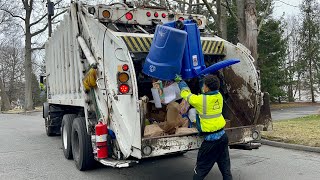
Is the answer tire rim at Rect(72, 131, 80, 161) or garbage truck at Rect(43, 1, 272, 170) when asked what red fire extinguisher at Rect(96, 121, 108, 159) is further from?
tire rim at Rect(72, 131, 80, 161)

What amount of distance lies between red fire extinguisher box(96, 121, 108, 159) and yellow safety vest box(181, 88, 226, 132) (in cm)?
126

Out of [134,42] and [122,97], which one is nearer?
[122,97]

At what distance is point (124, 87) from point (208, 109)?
105 centimetres

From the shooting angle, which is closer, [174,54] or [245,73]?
[174,54]

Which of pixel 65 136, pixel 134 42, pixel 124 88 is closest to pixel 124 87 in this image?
pixel 124 88

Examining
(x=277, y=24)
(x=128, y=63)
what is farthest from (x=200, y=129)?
(x=277, y=24)

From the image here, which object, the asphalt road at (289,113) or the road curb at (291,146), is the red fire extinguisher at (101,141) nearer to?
the road curb at (291,146)

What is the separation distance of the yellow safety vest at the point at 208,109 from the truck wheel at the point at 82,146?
2095 mm

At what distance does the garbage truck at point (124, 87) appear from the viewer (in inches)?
178

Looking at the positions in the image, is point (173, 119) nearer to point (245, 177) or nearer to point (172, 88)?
point (172, 88)

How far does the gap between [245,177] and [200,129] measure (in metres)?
1.50

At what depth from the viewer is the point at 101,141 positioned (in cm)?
500

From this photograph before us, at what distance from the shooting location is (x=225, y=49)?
591 centimetres

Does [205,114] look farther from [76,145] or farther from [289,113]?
[289,113]
